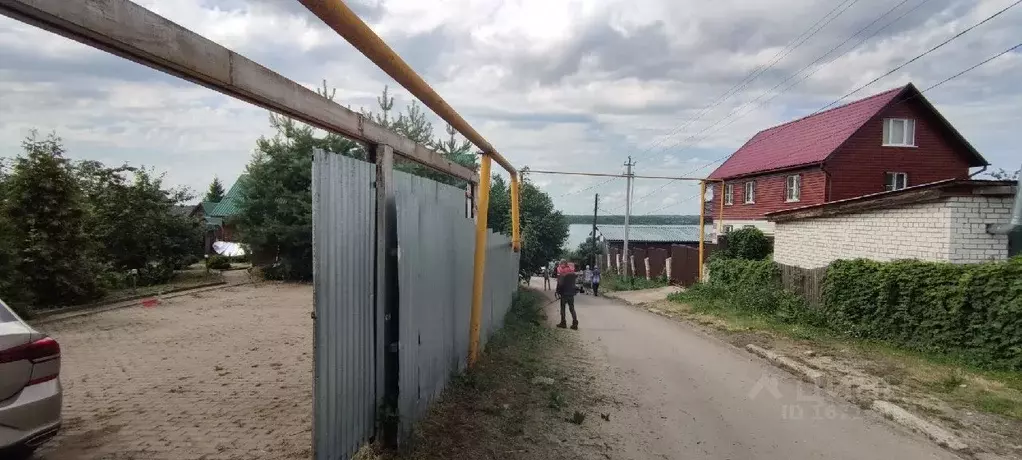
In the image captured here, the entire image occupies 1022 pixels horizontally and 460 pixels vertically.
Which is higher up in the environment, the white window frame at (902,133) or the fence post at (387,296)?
the white window frame at (902,133)

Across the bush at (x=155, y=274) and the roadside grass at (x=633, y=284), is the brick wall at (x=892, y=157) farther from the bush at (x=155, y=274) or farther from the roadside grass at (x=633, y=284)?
the bush at (x=155, y=274)

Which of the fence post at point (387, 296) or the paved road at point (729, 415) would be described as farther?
the paved road at point (729, 415)

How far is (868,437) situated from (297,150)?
20.5 meters

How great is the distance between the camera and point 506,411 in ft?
20.0

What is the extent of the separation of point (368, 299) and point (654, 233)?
49.4 metres

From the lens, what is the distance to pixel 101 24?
7.04ft

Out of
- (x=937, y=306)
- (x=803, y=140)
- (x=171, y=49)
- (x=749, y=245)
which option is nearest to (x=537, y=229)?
(x=749, y=245)

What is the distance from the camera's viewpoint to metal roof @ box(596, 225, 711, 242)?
1967 inches

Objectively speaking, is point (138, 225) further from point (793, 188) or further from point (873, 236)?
point (793, 188)

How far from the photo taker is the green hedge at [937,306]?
29.4 ft

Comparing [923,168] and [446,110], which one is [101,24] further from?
[923,168]

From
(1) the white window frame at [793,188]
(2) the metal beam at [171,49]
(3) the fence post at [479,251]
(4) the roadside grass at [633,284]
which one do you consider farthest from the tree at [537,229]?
(2) the metal beam at [171,49]

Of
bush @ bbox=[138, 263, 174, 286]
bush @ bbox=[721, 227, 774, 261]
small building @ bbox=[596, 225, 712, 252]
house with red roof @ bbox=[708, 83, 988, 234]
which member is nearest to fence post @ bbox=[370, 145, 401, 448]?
bush @ bbox=[138, 263, 174, 286]

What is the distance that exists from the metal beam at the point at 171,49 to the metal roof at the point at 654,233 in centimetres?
4632
